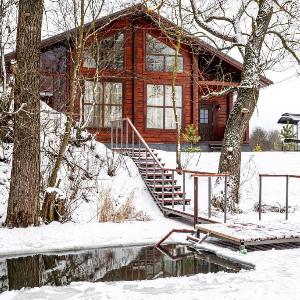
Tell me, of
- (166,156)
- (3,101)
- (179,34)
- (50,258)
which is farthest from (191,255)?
(166,156)

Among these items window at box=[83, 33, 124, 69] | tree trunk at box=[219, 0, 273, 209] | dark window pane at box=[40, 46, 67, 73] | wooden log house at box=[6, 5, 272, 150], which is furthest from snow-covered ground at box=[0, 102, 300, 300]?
dark window pane at box=[40, 46, 67, 73]

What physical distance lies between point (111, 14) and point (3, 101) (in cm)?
912

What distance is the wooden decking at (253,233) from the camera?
8313 millimetres

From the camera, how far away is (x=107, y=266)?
7.43 meters

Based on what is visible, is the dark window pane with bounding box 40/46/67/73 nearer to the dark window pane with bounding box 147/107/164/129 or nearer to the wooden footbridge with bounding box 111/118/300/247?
the dark window pane with bounding box 147/107/164/129

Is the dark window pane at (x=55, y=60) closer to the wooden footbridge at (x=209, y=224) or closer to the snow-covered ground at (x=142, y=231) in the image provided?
the snow-covered ground at (x=142, y=231)

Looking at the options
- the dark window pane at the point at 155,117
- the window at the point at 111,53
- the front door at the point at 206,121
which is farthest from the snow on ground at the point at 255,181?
the front door at the point at 206,121

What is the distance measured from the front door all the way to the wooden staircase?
10526 millimetres

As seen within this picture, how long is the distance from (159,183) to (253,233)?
5.39 m

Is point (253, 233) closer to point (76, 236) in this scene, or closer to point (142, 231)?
point (142, 231)

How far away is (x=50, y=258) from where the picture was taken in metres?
7.96

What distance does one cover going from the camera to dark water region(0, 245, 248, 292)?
670 cm

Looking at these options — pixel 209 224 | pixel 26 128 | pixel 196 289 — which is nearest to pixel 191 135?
pixel 209 224

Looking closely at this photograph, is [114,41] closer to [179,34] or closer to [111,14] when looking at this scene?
[111,14]
